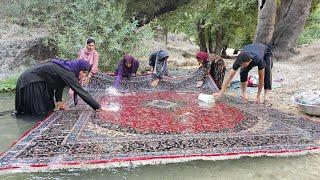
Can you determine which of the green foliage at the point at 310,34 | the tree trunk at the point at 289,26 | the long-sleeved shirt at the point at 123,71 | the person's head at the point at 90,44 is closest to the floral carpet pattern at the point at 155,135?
the long-sleeved shirt at the point at 123,71

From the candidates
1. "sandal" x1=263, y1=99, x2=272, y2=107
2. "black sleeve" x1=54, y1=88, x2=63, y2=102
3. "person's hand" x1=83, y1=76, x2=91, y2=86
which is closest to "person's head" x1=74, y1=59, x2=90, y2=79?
"black sleeve" x1=54, y1=88, x2=63, y2=102

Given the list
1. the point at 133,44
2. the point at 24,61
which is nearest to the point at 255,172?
the point at 133,44

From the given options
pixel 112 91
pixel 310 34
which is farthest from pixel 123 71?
pixel 310 34

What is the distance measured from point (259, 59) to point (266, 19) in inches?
184

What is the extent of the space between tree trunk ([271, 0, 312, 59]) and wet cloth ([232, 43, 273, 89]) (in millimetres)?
5222

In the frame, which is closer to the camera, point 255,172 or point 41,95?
point 255,172


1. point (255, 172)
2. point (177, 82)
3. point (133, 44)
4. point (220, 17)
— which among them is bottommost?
point (255, 172)

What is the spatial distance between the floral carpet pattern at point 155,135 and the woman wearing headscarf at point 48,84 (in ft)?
1.21

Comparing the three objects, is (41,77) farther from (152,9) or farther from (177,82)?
(152,9)

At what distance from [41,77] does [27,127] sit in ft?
2.59

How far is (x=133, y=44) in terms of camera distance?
1020 cm

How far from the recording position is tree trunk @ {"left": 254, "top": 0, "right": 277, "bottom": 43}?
10.2 m

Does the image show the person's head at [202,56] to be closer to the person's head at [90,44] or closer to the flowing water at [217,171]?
the person's head at [90,44]

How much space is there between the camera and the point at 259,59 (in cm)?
605
